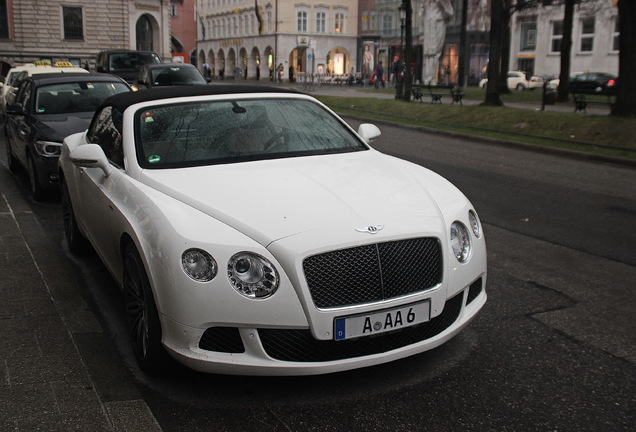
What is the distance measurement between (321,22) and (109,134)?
78.5 metres

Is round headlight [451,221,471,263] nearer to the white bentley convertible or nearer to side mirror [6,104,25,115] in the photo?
the white bentley convertible

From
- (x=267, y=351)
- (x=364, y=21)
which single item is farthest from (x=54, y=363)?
(x=364, y=21)

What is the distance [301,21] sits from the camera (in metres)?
79.2

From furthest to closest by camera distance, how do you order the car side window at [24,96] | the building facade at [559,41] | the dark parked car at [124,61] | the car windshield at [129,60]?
the building facade at [559,41]
the car windshield at [129,60]
the dark parked car at [124,61]
the car side window at [24,96]

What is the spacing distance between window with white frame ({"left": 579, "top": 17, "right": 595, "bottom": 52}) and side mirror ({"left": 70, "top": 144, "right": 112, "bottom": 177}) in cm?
5086

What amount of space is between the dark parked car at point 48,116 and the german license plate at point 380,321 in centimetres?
640

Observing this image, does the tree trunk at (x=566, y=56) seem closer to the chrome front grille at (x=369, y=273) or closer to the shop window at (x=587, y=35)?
the shop window at (x=587, y=35)

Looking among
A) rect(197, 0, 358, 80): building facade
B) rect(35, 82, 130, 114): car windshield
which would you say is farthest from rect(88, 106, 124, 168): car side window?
rect(197, 0, 358, 80): building facade

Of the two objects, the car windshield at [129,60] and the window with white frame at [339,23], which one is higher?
the window with white frame at [339,23]

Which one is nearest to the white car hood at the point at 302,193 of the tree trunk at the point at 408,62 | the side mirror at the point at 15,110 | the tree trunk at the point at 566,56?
the side mirror at the point at 15,110

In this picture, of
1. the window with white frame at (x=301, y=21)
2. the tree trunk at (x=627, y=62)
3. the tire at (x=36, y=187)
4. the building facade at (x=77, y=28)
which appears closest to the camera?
the tire at (x=36, y=187)

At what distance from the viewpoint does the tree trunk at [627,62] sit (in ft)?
56.0

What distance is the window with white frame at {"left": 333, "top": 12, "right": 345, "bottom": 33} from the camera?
81.2 m

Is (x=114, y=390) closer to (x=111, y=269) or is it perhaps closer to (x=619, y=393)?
(x=111, y=269)
